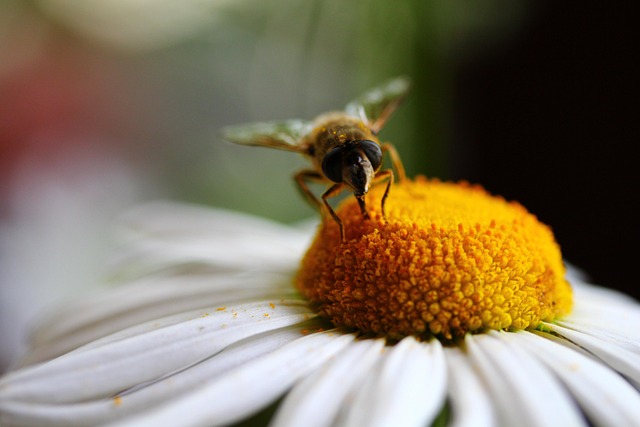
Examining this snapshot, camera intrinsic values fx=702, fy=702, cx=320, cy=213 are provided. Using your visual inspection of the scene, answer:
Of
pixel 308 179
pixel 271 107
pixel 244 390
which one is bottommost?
pixel 244 390

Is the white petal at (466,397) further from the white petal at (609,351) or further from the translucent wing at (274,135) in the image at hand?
the translucent wing at (274,135)

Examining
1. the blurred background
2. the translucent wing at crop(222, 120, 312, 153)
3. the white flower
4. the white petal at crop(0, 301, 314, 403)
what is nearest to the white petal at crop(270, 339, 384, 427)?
the white flower

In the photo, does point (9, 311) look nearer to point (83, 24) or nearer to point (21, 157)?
point (21, 157)

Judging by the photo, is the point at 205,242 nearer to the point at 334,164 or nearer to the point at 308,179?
the point at 308,179

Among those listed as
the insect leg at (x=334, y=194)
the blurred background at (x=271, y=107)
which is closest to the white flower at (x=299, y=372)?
the insect leg at (x=334, y=194)

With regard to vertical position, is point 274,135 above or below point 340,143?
above

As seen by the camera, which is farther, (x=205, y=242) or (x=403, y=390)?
(x=205, y=242)

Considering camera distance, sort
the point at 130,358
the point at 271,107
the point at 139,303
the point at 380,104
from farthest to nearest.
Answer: the point at 271,107, the point at 380,104, the point at 139,303, the point at 130,358

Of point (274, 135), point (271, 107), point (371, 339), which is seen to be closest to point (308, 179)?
point (274, 135)
